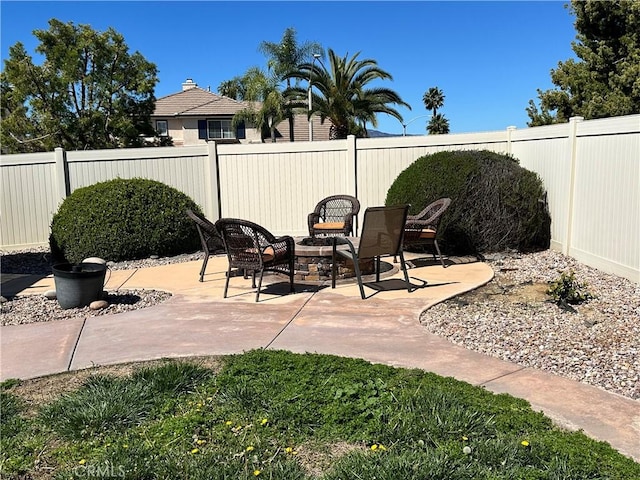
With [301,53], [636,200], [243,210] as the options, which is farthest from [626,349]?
[301,53]

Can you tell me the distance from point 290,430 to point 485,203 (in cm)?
660

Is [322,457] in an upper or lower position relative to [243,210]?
lower

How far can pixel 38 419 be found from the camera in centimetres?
358

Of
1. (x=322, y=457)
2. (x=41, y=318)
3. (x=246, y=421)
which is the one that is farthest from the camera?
(x=41, y=318)

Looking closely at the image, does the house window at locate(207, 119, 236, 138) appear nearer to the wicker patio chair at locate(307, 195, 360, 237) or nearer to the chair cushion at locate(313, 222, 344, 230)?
the wicker patio chair at locate(307, 195, 360, 237)

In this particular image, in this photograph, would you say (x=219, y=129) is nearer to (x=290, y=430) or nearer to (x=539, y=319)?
(x=539, y=319)

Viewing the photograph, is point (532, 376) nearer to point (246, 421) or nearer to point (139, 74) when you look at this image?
point (246, 421)

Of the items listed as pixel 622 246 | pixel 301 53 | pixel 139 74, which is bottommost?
pixel 622 246

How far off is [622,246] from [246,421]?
218 inches

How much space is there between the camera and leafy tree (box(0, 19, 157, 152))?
23.7 m

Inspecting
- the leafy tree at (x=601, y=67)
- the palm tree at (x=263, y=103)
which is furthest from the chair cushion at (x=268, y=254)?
the palm tree at (x=263, y=103)

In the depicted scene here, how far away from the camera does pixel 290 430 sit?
3361 millimetres

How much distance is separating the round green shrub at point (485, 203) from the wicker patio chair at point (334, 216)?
4.01 ft

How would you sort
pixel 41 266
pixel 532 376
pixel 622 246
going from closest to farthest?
1. pixel 532 376
2. pixel 622 246
3. pixel 41 266
